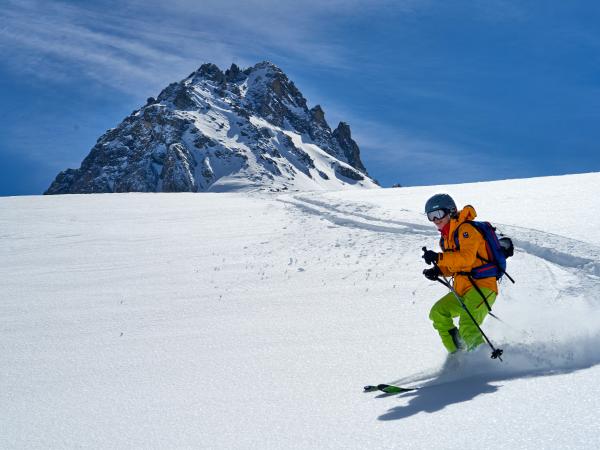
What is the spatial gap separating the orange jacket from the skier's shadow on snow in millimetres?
1000

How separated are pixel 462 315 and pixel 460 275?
1.37 feet

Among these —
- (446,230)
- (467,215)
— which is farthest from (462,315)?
(467,215)

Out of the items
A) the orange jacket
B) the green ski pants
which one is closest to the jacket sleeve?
the orange jacket

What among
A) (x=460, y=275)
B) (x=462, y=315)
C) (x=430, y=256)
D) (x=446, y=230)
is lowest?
(x=462, y=315)

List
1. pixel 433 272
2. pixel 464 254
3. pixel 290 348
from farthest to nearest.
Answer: pixel 290 348 < pixel 433 272 < pixel 464 254

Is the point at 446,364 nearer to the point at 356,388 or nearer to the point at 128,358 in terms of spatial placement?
the point at 356,388

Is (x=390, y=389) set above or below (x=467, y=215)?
below

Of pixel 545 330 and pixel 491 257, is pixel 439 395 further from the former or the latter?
pixel 545 330

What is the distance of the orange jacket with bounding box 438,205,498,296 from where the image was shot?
471 centimetres

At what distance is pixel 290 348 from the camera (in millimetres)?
5445

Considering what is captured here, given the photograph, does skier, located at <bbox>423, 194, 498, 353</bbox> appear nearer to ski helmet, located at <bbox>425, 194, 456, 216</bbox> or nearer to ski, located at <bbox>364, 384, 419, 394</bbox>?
ski helmet, located at <bbox>425, 194, 456, 216</bbox>

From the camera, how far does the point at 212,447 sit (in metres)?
3.42

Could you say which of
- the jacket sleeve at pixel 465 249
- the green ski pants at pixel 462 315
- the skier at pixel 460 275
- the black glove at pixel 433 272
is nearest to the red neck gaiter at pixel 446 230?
the skier at pixel 460 275

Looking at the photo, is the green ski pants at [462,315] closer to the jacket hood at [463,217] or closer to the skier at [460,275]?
the skier at [460,275]
